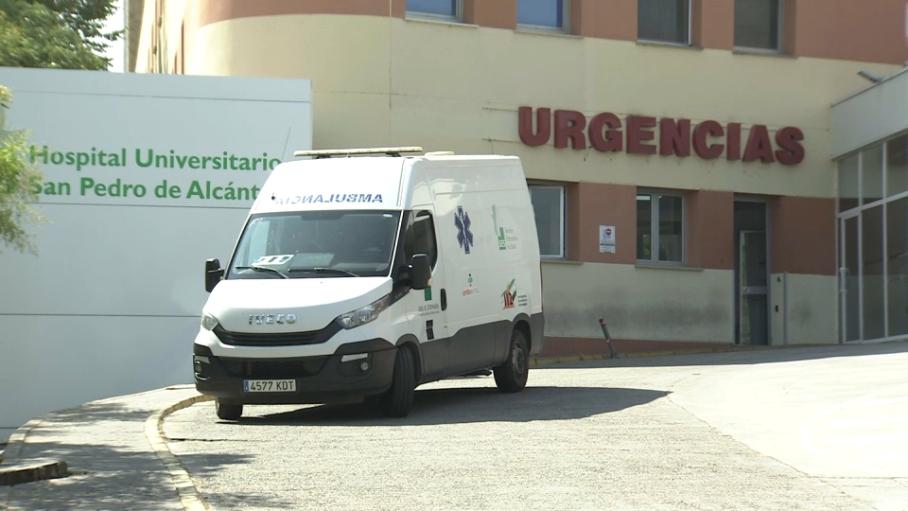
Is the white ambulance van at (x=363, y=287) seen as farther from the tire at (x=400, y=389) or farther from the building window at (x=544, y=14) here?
the building window at (x=544, y=14)

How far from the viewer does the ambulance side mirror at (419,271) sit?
15.5 meters

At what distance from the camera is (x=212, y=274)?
645 inches

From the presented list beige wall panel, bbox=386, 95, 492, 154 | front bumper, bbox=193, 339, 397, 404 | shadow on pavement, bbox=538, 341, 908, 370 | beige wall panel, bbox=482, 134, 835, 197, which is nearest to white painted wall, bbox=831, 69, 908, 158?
beige wall panel, bbox=482, 134, 835, 197

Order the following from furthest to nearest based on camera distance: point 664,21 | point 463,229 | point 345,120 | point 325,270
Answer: point 664,21 → point 345,120 → point 463,229 → point 325,270

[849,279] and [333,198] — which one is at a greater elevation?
[333,198]

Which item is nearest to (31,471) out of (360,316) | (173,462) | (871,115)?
(173,462)

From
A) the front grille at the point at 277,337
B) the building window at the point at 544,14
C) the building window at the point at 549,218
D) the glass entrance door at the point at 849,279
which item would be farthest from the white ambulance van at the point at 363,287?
the glass entrance door at the point at 849,279

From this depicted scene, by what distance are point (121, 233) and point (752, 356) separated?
986 cm

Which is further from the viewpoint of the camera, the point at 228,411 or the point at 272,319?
the point at 228,411

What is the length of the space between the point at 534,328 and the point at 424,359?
10.7ft

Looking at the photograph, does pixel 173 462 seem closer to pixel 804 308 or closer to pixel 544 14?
pixel 544 14

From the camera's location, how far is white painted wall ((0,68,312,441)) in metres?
24.0

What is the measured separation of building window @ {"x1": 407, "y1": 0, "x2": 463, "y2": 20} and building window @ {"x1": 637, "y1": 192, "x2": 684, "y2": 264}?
15.6ft

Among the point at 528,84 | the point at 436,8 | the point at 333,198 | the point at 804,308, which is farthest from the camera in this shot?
the point at 804,308
